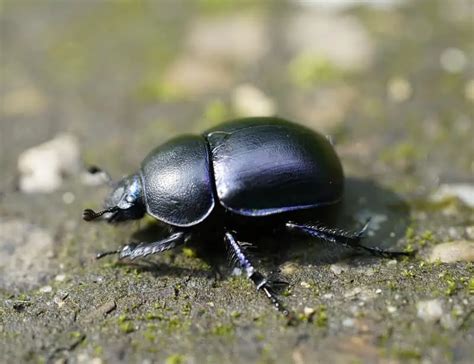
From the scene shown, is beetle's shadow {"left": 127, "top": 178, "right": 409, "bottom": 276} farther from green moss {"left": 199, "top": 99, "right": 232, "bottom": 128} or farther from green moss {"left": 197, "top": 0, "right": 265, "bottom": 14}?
green moss {"left": 197, "top": 0, "right": 265, "bottom": 14}

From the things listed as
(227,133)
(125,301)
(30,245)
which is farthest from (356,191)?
(30,245)

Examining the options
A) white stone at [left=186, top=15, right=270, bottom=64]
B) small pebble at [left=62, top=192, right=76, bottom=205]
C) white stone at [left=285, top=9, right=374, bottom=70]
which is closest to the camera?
small pebble at [left=62, top=192, right=76, bottom=205]

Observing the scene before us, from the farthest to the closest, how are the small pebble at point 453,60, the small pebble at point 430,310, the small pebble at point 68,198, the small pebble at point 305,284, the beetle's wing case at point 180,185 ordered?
the small pebble at point 453,60 < the small pebble at point 68,198 < the beetle's wing case at point 180,185 < the small pebble at point 305,284 < the small pebble at point 430,310

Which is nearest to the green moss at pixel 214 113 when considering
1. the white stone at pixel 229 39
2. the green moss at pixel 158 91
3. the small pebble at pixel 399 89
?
the green moss at pixel 158 91

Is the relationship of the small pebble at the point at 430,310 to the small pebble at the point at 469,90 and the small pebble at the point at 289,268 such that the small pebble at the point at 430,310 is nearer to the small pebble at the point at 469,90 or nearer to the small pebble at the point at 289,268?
the small pebble at the point at 289,268

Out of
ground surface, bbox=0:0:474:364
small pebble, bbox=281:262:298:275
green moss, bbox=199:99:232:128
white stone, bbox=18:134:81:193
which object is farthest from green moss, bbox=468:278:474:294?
white stone, bbox=18:134:81:193

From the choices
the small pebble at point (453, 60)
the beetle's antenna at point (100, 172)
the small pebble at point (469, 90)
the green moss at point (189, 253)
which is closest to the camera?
the green moss at point (189, 253)

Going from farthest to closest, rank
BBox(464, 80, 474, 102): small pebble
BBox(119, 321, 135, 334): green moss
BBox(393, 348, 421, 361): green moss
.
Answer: BBox(464, 80, 474, 102): small pebble < BBox(119, 321, 135, 334): green moss < BBox(393, 348, 421, 361): green moss

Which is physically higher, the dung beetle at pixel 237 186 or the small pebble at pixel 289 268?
the dung beetle at pixel 237 186
